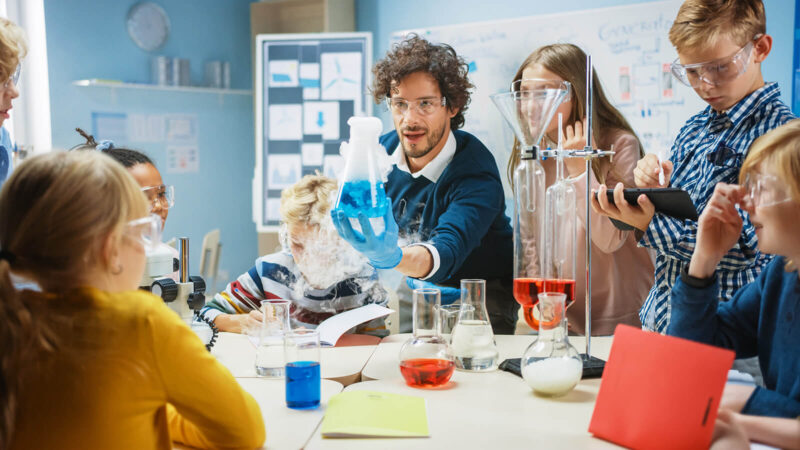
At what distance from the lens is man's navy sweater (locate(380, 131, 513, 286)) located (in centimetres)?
221

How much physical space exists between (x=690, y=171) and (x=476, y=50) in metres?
2.91

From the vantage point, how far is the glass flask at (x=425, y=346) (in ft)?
4.93

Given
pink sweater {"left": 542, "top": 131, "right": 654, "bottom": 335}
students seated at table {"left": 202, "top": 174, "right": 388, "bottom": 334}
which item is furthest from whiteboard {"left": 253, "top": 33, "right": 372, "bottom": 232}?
pink sweater {"left": 542, "top": 131, "right": 654, "bottom": 335}

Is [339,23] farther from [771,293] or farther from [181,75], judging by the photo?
[771,293]

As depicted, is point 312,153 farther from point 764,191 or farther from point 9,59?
point 764,191

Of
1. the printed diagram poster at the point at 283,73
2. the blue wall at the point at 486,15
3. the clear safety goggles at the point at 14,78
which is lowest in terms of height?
the clear safety goggles at the point at 14,78

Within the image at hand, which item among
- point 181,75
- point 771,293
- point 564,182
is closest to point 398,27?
point 181,75

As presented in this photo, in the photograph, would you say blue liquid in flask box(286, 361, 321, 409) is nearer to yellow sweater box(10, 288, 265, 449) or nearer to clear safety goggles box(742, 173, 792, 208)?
yellow sweater box(10, 288, 265, 449)

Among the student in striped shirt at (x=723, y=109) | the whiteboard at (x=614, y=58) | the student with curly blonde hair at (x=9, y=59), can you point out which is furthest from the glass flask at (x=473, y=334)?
the whiteboard at (x=614, y=58)

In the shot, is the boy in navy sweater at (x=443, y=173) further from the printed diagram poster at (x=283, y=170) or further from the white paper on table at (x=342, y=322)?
the printed diagram poster at (x=283, y=170)

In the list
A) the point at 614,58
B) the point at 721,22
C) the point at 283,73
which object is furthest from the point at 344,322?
the point at 283,73

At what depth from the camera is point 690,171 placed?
1852mm

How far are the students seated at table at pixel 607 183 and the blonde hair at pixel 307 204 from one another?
0.71 m

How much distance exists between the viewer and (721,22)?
167cm
